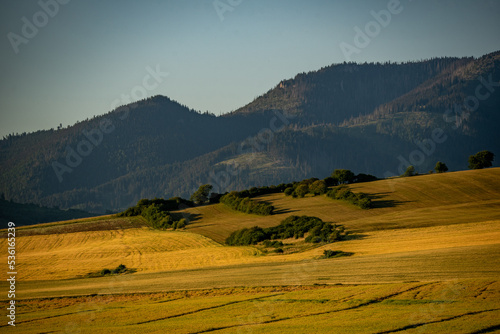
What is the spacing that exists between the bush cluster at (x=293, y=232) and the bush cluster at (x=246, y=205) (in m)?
13.7

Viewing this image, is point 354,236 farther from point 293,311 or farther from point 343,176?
point 343,176

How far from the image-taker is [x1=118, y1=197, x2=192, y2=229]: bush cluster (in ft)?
302

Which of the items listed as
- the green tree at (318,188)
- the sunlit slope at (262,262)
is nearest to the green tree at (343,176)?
the green tree at (318,188)

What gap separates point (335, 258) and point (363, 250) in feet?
11.9

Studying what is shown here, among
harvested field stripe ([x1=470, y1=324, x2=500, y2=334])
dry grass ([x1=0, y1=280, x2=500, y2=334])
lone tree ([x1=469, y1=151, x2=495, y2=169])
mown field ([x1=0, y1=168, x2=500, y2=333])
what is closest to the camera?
harvested field stripe ([x1=470, y1=324, x2=500, y2=334])

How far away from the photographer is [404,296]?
1076 inches

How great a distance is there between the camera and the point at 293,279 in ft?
123

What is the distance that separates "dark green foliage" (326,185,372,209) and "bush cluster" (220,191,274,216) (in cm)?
1243

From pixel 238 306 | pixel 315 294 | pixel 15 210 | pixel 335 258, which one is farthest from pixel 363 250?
pixel 15 210

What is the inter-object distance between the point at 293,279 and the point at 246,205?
5670 centimetres

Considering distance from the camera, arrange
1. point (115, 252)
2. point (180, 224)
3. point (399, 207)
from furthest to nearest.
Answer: point (180, 224), point (399, 207), point (115, 252)

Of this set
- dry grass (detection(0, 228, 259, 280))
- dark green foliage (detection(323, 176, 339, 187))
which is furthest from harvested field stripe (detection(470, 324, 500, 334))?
dark green foliage (detection(323, 176, 339, 187))

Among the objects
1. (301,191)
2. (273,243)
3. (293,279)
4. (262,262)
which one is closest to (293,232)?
(273,243)

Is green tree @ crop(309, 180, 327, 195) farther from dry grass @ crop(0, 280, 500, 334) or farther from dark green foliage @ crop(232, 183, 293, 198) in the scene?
dry grass @ crop(0, 280, 500, 334)
